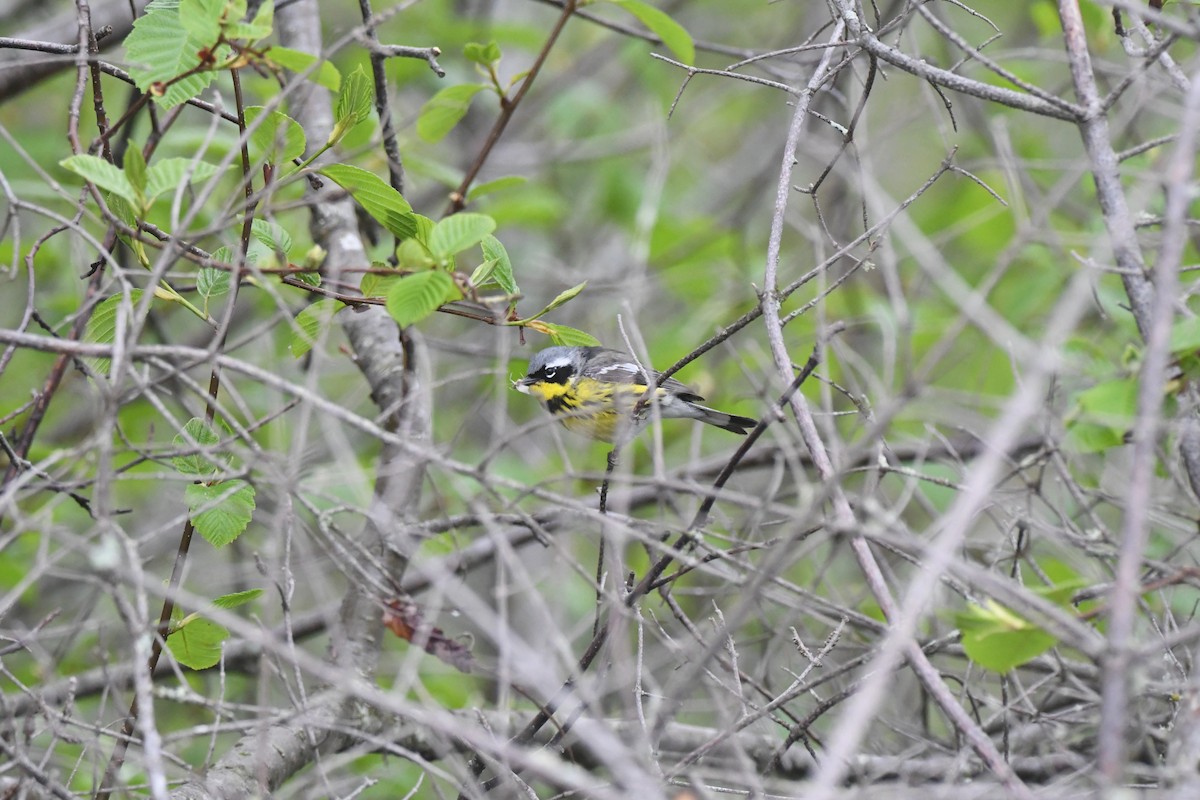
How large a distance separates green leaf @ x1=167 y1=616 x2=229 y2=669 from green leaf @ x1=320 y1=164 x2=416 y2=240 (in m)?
1.09

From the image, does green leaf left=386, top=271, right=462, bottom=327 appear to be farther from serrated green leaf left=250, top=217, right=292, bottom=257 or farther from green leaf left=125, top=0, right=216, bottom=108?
green leaf left=125, top=0, right=216, bottom=108

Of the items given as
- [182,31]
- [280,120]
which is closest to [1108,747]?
[280,120]

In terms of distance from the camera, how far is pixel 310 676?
15.3 ft

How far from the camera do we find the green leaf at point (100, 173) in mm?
2260

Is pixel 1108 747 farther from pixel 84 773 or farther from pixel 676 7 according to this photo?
pixel 676 7

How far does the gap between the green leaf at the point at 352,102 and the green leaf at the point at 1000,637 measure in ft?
6.02

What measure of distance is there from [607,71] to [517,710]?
7312 millimetres

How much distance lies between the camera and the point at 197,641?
274 cm

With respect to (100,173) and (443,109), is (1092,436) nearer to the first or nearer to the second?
(443,109)

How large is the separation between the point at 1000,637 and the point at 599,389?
437cm

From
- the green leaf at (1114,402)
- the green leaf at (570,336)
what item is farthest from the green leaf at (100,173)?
the green leaf at (1114,402)

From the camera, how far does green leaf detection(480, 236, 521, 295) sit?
2.73 meters

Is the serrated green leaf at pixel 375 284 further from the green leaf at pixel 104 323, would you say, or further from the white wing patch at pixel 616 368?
the white wing patch at pixel 616 368

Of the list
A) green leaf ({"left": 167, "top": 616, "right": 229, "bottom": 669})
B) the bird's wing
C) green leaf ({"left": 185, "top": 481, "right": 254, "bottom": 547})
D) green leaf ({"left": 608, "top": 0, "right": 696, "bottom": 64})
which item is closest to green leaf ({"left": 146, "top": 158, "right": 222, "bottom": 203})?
green leaf ({"left": 185, "top": 481, "right": 254, "bottom": 547})
